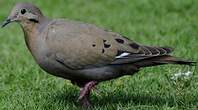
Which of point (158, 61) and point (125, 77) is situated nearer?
point (158, 61)

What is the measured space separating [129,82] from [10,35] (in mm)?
3727

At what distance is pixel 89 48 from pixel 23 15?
66 centimetres

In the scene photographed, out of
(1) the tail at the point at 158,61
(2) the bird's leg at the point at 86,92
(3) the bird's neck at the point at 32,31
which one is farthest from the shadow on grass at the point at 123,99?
(3) the bird's neck at the point at 32,31

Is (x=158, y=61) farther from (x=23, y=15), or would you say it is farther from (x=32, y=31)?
(x=23, y=15)

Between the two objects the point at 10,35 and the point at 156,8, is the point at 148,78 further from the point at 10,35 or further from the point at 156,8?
the point at 156,8

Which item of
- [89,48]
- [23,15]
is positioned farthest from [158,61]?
[23,15]

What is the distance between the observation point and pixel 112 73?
5973 mm

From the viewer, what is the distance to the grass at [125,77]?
6.34 meters

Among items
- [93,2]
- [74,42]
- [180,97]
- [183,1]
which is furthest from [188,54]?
[93,2]

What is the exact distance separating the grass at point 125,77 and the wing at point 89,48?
47cm

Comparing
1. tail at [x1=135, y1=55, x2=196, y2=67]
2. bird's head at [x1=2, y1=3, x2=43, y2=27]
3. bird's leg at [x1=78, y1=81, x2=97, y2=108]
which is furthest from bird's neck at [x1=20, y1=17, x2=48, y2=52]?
tail at [x1=135, y1=55, x2=196, y2=67]

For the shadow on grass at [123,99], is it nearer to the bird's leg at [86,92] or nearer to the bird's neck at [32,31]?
the bird's leg at [86,92]

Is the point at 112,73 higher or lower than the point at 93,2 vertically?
lower

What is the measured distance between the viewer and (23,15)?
5992 mm
